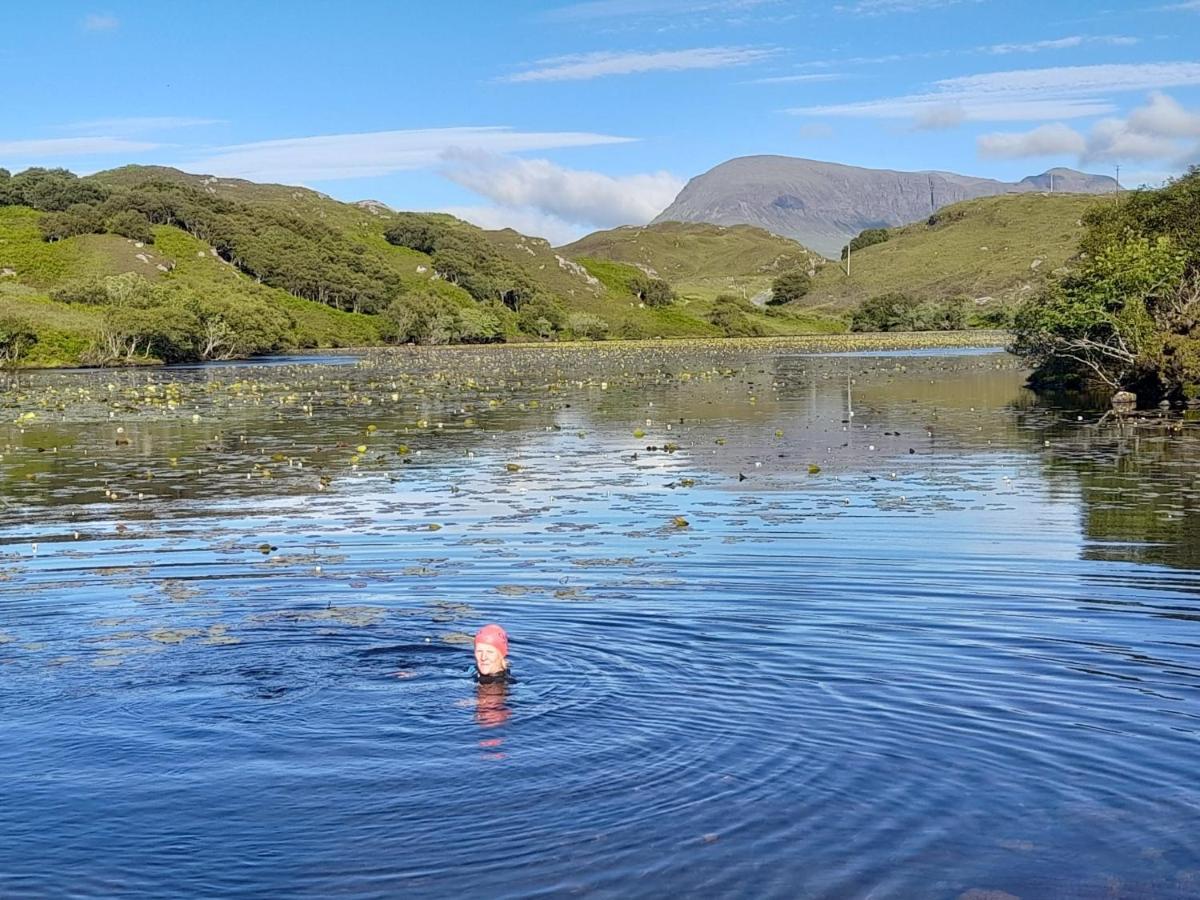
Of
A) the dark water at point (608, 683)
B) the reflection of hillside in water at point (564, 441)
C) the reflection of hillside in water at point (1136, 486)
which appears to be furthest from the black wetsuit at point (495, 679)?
the reflection of hillside in water at point (564, 441)

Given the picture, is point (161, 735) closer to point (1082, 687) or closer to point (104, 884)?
point (104, 884)

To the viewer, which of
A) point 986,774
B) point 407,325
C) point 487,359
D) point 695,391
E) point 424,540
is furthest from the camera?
point 407,325

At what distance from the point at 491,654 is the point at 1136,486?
19.4m

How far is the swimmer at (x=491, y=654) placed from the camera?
42.4 feet

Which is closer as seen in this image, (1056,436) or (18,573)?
(18,573)

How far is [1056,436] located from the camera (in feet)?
128

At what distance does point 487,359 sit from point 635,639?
105397 mm

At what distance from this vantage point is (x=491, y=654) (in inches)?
509

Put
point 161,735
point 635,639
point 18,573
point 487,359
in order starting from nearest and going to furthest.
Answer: point 161,735
point 635,639
point 18,573
point 487,359

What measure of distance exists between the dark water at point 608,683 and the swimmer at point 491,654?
28 cm

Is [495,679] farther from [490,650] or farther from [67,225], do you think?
[67,225]

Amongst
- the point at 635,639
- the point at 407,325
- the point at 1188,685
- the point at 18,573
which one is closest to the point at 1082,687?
the point at 1188,685

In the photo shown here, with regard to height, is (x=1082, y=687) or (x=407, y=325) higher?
(x=407, y=325)

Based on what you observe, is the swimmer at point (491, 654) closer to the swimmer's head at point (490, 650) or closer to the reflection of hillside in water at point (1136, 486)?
the swimmer's head at point (490, 650)
